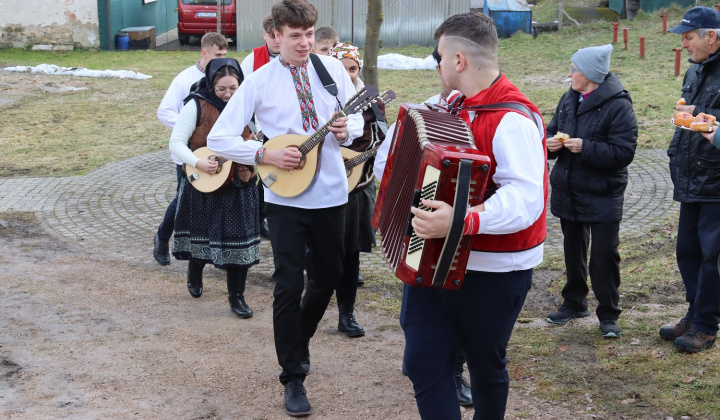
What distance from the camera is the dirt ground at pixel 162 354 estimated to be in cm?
470

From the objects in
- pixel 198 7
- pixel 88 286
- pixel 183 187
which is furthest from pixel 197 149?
pixel 198 7

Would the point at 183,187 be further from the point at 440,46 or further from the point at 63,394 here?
the point at 440,46

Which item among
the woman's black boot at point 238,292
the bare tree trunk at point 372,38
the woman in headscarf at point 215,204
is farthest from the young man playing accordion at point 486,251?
the bare tree trunk at point 372,38

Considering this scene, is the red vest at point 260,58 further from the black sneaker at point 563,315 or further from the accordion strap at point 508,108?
the accordion strap at point 508,108

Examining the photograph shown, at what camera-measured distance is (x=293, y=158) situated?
14.9 feet

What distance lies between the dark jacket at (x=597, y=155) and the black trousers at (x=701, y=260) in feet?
1.47

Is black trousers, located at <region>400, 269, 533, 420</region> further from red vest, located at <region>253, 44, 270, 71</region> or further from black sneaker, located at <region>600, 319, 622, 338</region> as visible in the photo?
red vest, located at <region>253, 44, 270, 71</region>

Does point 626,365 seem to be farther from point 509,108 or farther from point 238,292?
point 238,292

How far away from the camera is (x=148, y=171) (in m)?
11.1

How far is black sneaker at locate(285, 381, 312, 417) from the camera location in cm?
460

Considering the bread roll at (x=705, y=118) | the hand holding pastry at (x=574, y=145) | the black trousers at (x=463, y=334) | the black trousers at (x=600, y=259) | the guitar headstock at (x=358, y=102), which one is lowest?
the black trousers at (x=600, y=259)

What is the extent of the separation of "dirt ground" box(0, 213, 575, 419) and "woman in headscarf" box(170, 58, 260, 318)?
45 cm

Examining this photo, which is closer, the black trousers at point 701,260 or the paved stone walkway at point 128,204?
the black trousers at point 701,260

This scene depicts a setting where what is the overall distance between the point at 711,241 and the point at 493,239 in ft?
7.87
